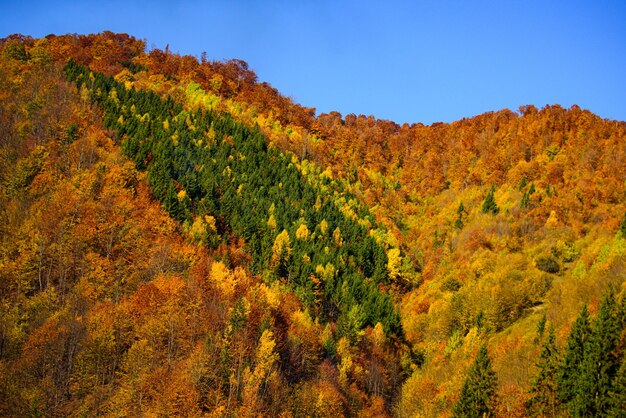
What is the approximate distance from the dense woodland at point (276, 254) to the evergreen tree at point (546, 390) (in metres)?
0.21

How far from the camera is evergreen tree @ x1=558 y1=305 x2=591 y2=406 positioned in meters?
57.7

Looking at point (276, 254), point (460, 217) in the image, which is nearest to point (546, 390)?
point (276, 254)

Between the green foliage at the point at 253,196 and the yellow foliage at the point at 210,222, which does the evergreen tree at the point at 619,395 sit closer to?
the green foliage at the point at 253,196

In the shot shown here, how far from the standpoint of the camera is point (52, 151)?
8869cm

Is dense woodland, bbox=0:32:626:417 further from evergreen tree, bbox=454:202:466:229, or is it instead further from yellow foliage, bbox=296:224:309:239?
yellow foliage, bbox=296:224:309:239

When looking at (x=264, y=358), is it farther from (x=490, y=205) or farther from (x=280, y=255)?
(x=490, y=205)

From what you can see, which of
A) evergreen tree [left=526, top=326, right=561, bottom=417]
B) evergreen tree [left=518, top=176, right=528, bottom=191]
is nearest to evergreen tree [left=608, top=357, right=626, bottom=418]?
evergreen tree [left=526, top=326, right=561, bottom=417]

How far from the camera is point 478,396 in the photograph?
5994 centimetres

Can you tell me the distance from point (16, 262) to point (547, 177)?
99879 millimetres

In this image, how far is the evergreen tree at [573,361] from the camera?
57.7 metres

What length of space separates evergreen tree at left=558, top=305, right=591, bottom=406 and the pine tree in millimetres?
6790

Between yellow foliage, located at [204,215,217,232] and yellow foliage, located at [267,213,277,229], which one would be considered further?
yellow foliage, located at [267,213,277,229]

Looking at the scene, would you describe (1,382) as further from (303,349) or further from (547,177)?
(547,177)

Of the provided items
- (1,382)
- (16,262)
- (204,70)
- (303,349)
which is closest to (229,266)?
(303,349)
